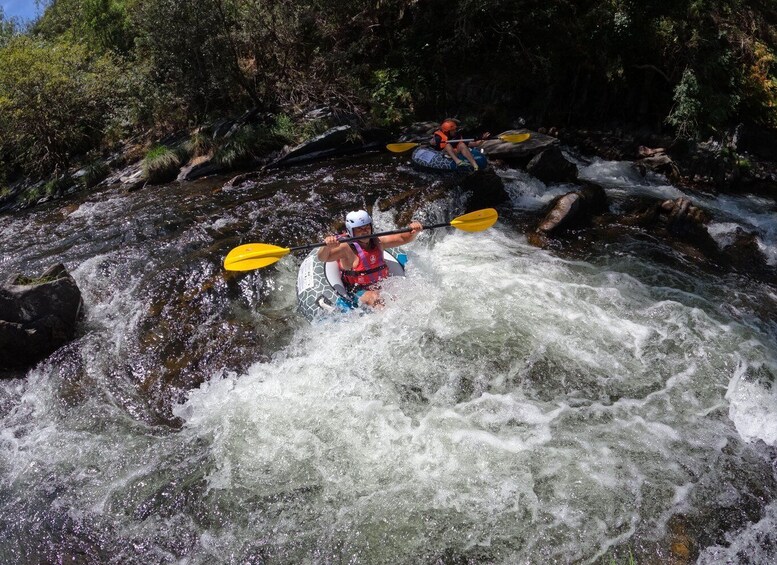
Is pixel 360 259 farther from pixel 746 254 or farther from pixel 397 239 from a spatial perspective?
pixel 746 254

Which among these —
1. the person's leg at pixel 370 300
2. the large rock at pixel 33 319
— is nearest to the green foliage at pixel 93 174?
the large rock at pixel 33 319

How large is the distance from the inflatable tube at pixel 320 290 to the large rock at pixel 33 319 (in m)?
2.23

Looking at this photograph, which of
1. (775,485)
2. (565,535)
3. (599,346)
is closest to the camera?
(565,535)

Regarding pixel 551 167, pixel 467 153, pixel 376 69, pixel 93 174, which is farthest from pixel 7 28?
pixel 551 167

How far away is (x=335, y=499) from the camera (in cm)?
310

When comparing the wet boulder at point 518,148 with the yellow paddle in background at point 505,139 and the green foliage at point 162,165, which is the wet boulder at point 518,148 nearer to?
the yellow paddle in background at point 505,139

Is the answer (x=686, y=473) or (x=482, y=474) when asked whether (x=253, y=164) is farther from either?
(x=686, y=473)

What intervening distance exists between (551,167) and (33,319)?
7.10 m

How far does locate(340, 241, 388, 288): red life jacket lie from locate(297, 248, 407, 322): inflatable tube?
10 cm

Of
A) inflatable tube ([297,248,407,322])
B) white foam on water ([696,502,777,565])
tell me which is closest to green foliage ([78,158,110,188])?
inflatable tube ([297,248,407,322])

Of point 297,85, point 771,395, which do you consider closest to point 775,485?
point 771,395

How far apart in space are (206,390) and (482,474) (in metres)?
→ 2.32

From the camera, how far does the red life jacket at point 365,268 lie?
477 cm

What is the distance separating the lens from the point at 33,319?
441 cm
